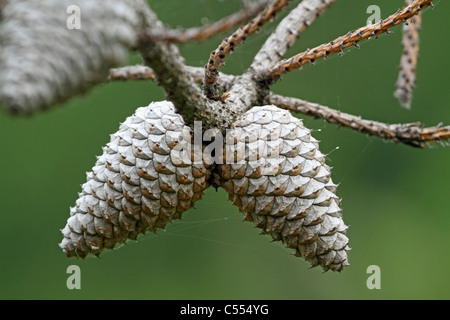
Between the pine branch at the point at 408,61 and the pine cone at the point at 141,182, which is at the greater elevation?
the pine branch at the point at 408,61

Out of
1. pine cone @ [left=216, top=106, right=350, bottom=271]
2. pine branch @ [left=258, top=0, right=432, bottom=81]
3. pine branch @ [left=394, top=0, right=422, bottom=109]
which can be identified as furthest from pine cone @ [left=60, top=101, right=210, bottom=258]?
pine branch @ [left=394, top=0, right=422, bottom=109]

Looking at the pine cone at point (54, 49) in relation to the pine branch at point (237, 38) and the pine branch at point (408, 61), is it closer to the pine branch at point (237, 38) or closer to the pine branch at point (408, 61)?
the pine branch at point (237, 38)

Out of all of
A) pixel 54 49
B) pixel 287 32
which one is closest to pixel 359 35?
pixel 287 32

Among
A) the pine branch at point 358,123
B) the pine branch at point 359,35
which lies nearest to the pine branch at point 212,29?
the pine branch at point 359,35

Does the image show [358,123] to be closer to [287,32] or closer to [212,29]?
[287,32]

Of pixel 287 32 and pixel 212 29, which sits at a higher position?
pixel 287 32

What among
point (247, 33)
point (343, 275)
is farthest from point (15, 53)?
point (343, 275)

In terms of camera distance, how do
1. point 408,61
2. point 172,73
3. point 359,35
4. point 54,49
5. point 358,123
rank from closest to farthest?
point 54,49
point 172,73
point 359,35
point 358,123
point 408,61

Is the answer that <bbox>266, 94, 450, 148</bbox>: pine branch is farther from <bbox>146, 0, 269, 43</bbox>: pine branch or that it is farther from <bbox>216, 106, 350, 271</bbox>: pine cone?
<bbox>146, 0, 269, 43</bbox>: pine branch
